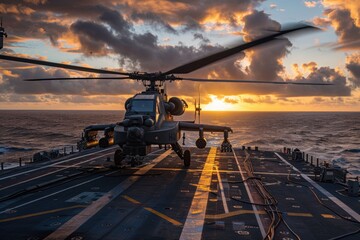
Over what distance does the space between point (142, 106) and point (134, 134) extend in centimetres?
284

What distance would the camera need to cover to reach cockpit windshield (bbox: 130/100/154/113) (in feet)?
72.0

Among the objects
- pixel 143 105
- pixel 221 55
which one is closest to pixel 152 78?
pixel 143 105

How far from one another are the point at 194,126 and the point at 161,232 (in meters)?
14.1

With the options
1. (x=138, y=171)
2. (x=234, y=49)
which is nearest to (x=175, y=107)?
(x=138, y=171)

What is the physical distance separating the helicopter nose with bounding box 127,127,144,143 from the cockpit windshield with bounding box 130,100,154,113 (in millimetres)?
2195

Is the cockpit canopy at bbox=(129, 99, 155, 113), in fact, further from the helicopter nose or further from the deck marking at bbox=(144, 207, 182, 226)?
the deck marking at bbox=(144, 207, 182, 226)

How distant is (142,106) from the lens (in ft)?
72.4

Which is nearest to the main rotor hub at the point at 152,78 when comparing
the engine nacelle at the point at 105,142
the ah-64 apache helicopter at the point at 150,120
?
the ah-64 apache helicopter at the point at 150,120

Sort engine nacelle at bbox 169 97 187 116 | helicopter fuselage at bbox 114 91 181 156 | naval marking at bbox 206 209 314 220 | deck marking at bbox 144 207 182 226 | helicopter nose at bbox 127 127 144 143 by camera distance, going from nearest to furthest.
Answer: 1. deck marking at bbox 144 207 182 226
2. naval marking at bbox 206 209 314 220
3. helicopter nose at bbox 127 127 144 143
4. helicopter fuselage at bbox 114 91 181 156
5. engine nacelle at bbox 169 97 187 116

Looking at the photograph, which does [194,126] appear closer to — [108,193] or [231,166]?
[231,166]

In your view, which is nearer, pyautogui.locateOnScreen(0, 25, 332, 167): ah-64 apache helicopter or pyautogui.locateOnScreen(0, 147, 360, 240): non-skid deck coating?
pyautogui.locateOnScreen(0, 147, 360, 240): non-skid deck coating

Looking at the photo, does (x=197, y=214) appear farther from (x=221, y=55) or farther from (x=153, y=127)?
(x=153, y=127)

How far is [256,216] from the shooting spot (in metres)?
13.7

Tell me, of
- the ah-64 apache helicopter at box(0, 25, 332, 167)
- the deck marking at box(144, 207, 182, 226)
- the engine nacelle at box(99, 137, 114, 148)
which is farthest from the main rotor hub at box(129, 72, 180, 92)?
the deck marking at box(144, 207, 182, 226)
